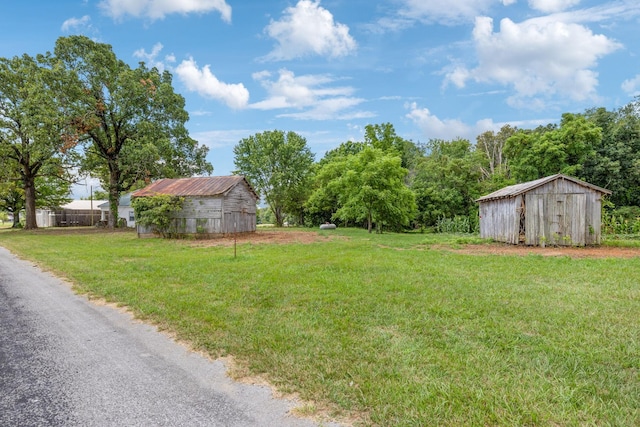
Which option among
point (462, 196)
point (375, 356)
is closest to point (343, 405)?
point (375, 356)

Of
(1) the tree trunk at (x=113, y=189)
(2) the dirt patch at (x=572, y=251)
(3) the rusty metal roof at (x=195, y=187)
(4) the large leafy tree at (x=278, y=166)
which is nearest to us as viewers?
(2) the dirt patch at (x=572, y=251)

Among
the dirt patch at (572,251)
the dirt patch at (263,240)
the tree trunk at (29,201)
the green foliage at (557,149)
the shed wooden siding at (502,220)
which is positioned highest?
the green foliage at (557,149)

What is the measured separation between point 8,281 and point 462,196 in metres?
32.4

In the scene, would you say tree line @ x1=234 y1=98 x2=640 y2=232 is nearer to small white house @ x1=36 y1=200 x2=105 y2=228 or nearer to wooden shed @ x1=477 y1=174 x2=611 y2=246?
wooden shed @ x1=477 y1=174 x2=611 y2=246

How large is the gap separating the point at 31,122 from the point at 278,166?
21.5 metres

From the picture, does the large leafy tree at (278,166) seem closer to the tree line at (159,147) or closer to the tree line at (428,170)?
the tree line at (428,170)

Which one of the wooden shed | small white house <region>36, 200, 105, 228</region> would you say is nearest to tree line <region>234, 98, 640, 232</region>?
the wooden shed

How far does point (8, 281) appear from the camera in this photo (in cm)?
841

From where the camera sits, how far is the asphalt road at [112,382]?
2.77m

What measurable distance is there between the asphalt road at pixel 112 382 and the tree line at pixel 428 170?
2057 centimetres

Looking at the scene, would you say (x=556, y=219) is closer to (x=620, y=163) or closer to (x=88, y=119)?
(x=620, y=163)

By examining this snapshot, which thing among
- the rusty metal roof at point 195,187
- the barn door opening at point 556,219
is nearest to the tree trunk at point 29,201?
the rusty metal roof at point 195,187

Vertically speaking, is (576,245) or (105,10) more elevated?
(105,10)

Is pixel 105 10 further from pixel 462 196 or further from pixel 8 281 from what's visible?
pixel 462 196
